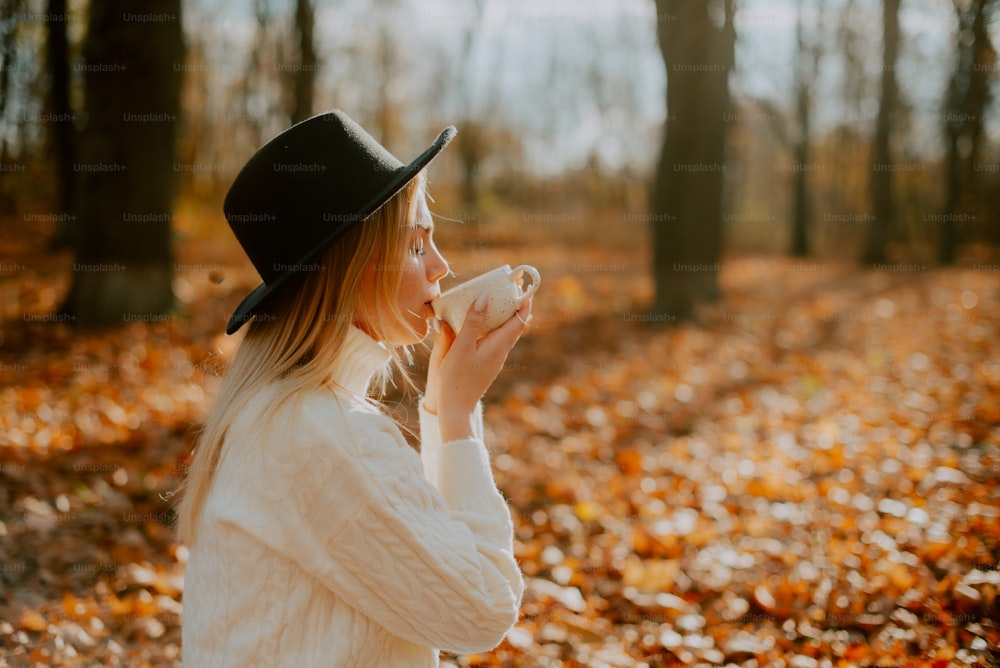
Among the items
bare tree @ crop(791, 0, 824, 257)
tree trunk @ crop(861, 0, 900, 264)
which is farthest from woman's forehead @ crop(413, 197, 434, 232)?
bare tree @ crop(791, 0, 824, 257)

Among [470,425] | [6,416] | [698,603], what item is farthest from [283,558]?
[6,416]

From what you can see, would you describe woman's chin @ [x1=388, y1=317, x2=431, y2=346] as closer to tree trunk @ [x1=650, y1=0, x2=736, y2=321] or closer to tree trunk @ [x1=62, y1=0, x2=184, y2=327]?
tree trunk @ [x1=62, y1=0, x2=184, y2=327]

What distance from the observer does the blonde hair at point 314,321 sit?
173 cm

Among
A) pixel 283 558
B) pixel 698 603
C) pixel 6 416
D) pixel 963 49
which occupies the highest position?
pixel 963 49

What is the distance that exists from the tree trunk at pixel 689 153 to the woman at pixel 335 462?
8.21 m

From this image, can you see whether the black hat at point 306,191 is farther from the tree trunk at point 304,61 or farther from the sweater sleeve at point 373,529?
the tree trunk at point 304,61

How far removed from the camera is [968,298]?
42.3 feet

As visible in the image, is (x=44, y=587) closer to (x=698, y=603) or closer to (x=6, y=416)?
(x=6, y=416)

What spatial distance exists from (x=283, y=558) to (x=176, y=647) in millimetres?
2003

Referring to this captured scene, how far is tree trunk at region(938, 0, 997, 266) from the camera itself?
60.3ft

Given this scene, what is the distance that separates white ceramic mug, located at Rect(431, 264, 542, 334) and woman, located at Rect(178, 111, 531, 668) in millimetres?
41

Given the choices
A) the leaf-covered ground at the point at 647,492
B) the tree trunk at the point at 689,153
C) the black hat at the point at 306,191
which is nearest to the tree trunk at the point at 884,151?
the tree trunk at the point at 689,153

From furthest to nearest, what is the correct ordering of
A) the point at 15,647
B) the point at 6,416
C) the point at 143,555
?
1. the point at 6,416
2. the point at 143,555
3. the point at 15,647

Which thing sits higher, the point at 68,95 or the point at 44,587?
the point at 68,95
